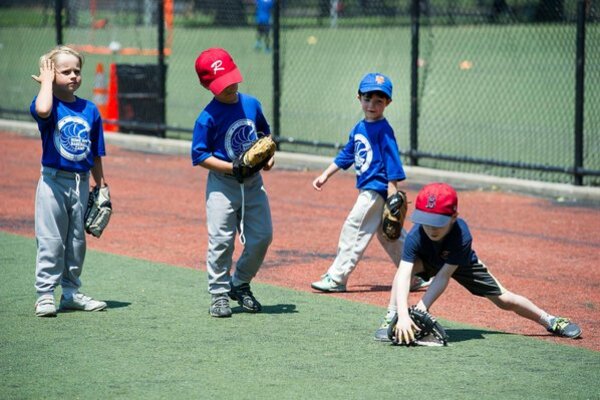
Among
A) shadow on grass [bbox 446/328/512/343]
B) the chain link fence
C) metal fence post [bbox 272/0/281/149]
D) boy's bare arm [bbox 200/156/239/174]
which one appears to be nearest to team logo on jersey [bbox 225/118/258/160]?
boy's bare arm [bbox 200/156/239/174]

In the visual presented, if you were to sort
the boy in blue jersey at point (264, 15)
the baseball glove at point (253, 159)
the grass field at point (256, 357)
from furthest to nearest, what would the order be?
1. the boy in blue jersey at point (264, 15)
2. the baseball glove at point (253, 159)
3. the grass field at point (256, 357)

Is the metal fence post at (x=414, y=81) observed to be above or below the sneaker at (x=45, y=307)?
above

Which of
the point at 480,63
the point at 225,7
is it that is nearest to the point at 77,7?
the point at 225,7

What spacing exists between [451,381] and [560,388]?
1.79 ft

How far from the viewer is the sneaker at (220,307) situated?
7.07 m

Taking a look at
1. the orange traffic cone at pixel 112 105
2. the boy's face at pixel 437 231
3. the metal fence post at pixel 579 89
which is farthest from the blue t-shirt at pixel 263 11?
the boy's face at pixel 437 231

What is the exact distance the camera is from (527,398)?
534 centimetres

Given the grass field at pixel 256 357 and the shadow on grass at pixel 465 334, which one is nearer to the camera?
the grass field at pixel 256 357

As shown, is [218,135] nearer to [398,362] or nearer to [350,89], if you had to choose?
[398,362]

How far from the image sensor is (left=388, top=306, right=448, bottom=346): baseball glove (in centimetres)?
630

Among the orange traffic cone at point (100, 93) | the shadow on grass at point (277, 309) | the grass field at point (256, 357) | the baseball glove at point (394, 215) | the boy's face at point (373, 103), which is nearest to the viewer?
the grass field at point (256, 357)

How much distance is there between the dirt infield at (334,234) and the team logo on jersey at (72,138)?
4.81 ft

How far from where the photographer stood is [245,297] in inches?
287

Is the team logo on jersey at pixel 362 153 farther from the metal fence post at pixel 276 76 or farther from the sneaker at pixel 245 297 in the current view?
the metal fence post at pixel 276 76
